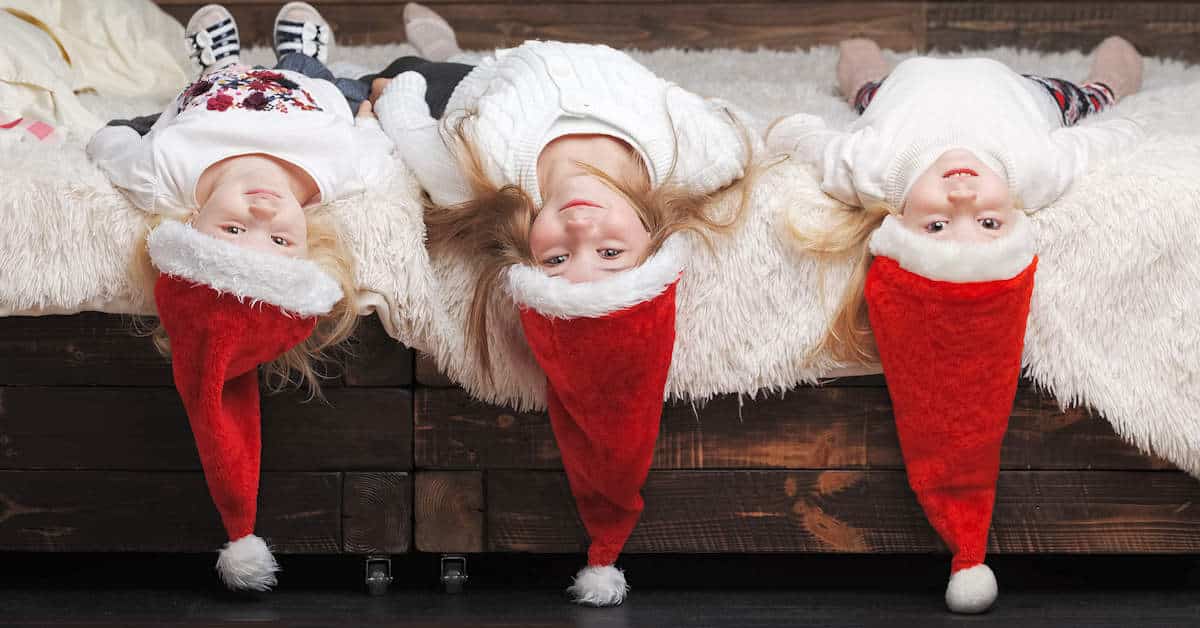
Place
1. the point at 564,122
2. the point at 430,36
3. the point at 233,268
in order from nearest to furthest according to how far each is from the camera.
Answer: the point at 233,268 → the point at 564,122 → the point at 430,36

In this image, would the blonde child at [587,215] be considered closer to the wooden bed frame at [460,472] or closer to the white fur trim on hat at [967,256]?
the wooden bed frame at [460,472]

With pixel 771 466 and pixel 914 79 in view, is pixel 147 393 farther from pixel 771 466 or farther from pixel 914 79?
pixel 914 79

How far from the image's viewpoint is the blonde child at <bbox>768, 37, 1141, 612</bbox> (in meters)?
1.16

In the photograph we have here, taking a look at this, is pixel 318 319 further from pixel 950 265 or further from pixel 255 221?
pixel 950 265

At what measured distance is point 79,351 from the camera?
126 centimetres

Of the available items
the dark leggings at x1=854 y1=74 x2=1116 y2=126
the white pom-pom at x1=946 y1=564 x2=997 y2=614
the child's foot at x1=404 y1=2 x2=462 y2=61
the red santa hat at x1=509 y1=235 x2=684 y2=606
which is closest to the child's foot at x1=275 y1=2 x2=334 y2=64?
the child's foot at x1=404 y1=2 x2=462 y2=61

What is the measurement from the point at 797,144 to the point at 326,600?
2.48ft

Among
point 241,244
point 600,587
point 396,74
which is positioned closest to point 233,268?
point 241,244

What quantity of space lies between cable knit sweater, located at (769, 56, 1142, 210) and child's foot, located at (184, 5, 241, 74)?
0.83m

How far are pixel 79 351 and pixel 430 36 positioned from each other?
935 mm

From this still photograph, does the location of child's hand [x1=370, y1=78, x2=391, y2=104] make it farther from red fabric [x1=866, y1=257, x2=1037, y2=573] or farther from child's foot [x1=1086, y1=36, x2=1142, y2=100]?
child's foot [x1=1086, y1=36, x2=1142, y2=100]

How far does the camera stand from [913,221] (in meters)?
1.20

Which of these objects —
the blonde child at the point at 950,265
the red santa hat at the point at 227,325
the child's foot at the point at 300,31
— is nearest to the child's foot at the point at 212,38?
the child's foot at the point at 300,31

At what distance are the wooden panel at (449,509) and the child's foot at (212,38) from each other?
0.76 metres
